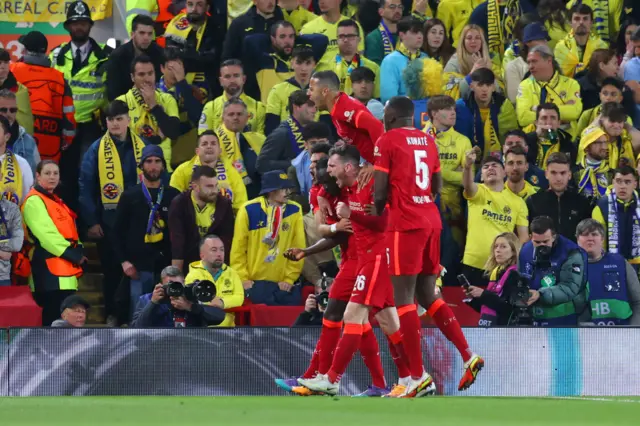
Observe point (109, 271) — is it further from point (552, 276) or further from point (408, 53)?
point (552, 276)

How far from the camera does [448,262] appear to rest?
48.8 ft

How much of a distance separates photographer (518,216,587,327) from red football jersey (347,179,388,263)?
2.55 metres

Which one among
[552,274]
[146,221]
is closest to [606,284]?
[552,274]

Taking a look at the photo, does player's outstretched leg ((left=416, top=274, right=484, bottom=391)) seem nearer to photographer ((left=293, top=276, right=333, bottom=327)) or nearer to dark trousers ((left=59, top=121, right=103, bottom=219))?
photographer ((left=293, top=276, right=333, bottom=327))

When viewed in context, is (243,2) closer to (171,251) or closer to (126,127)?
(126,127)

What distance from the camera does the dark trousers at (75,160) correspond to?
1591 centimetres

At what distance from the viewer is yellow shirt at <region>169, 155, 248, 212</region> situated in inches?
591

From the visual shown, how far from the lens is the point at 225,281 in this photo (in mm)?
13289

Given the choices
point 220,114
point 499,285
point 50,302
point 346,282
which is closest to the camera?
point 346,282

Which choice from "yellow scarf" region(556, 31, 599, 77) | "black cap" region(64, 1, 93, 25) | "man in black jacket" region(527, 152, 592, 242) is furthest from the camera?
"yellow scarf" region(556, 31, 599, 77)

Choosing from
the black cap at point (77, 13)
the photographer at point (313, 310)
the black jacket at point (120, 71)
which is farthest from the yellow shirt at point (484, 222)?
the black cap at point (77, 13)

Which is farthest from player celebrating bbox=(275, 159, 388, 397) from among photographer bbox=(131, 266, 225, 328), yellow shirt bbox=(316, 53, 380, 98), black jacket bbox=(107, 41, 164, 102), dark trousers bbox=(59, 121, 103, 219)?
black jacket bbox=(107, 41, 164, 102)

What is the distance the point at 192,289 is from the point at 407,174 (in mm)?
2658

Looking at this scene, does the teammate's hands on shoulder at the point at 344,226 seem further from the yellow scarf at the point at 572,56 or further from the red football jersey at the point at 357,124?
the yellow scarf at the point at 572,56
